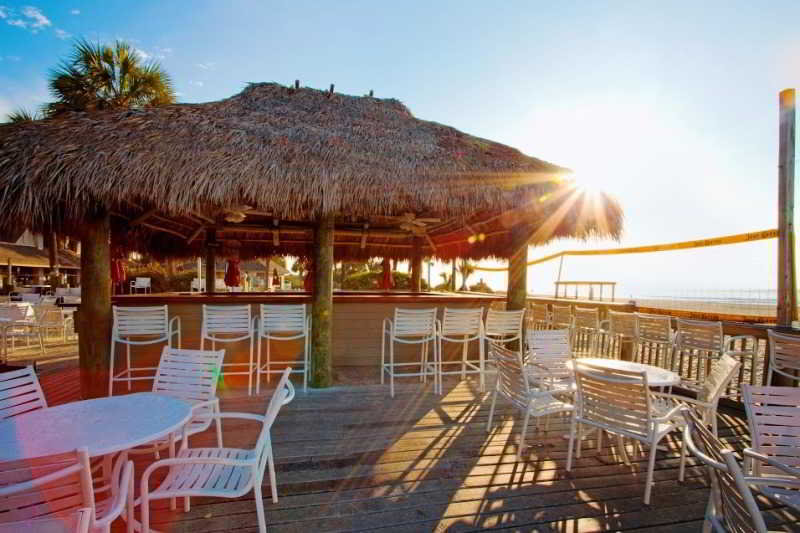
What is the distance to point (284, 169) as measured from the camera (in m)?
4.46

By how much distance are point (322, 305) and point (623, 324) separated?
4493 millimetres

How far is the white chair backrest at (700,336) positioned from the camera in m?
4.68

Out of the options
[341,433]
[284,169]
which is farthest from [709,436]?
[284,169]

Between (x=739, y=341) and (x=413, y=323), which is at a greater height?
(x=413, y=323)

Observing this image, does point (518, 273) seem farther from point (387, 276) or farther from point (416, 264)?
point (387, 276)

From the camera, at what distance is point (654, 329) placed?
5473 millimetres

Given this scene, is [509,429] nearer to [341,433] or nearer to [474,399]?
[474,399]

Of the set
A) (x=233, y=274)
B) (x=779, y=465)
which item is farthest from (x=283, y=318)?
(x=233, y=274)

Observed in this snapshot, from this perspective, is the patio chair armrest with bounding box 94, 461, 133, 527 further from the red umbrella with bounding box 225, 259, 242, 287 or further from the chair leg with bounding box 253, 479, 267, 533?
the red umbrella with bounding box 225, 259, 242, 287

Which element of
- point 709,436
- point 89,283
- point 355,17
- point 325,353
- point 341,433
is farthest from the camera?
point 355,17

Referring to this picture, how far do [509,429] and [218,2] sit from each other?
7094 mm

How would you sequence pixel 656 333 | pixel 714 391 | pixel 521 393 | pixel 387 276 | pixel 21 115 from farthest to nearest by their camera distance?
pixel 21 115 → pixel 387 276 → pixel 656 333 → pixel 521 393 → pixel 714 391

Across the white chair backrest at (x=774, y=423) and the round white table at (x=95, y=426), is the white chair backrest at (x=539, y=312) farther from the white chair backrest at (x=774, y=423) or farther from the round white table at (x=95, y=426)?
the round white table at (x=95, y=426)

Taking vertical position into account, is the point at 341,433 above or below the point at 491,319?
below
